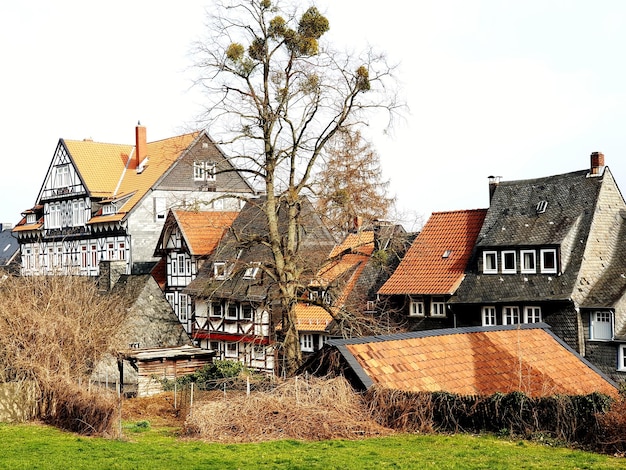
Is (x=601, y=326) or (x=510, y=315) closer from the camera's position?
(x=601, y=326)

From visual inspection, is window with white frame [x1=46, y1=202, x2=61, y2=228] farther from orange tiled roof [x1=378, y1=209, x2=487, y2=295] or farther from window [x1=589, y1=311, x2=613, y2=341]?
window [x1=589, y1=311, x2=613, y2=341]

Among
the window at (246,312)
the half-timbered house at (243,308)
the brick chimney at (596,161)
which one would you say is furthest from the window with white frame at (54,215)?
the brick chimney at (596,161)

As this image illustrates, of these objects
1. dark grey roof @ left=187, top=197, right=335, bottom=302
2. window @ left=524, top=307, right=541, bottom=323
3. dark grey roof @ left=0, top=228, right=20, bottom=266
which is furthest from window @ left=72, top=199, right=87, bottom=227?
window @ left=524, top=307, right=541, bottom=323

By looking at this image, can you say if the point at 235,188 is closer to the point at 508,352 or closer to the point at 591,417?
the point at 508,352

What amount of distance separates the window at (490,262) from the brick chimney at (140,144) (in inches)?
1196

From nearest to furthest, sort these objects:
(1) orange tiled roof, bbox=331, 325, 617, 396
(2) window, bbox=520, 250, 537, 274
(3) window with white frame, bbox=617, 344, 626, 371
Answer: (1) orange tiled roof, bbox=331, 325, 617, 396
(3) window with white frame, bbox=617, 344, 626, 371
(2) window, bbox=520, 250, 537, 274

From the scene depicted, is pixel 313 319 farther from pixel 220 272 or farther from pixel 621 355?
pixel 621 355

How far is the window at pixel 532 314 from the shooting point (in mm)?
33031

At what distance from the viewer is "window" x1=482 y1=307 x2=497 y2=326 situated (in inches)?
1363

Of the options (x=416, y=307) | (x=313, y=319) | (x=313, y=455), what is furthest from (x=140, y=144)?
(x=313, y=455)

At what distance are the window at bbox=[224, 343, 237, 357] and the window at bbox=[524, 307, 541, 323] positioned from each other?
1566cm

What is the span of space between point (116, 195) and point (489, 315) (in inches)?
1207

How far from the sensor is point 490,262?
116 ft

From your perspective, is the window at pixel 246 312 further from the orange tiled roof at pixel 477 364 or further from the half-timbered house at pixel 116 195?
the orange tiled roof at pixel 477 364
